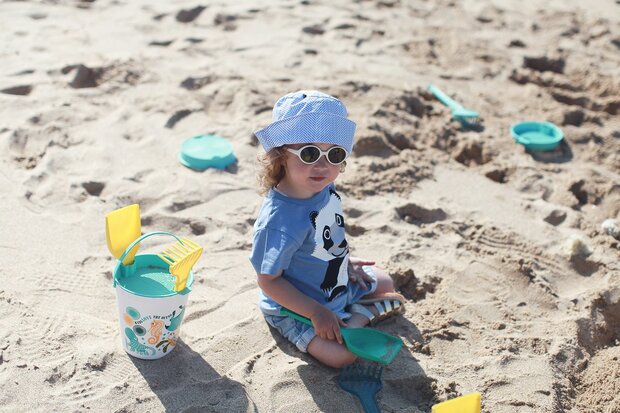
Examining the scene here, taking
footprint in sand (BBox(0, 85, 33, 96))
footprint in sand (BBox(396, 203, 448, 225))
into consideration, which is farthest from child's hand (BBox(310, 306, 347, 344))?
footprint in sand (BBox(0, 85, 33, 96))

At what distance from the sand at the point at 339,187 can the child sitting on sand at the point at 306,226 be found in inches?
5.8

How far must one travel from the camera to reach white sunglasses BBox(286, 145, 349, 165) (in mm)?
2371

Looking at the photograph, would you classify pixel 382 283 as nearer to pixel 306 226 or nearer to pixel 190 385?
pixel 306 226

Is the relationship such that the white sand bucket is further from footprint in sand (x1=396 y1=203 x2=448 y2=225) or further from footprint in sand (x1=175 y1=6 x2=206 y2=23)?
footprint in sand (x1=175 y1=6 x2=206 y2=23)

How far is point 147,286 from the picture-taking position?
2.37m

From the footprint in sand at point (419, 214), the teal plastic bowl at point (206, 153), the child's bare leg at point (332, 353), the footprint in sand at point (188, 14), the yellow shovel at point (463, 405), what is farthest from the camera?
the footprint in sand at point (188, 14)

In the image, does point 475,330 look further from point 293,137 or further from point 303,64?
point 303,64

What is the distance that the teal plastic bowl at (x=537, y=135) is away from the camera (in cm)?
399

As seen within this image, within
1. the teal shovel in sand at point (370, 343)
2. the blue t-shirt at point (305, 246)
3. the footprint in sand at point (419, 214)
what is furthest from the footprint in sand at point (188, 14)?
the teal shovel in sand at point (370, 343)

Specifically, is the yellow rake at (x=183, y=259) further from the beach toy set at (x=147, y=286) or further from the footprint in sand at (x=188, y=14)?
the footprint in sand at (x=188, y=14)

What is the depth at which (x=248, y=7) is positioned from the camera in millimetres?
5500

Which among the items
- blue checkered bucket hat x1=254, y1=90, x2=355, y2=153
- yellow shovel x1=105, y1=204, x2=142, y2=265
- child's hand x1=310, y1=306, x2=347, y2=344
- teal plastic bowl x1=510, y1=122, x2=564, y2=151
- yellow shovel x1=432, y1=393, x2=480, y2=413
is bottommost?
teal plastic bowl x1=510, y1=122, x2=564, y2=151

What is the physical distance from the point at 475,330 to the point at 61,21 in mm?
3668

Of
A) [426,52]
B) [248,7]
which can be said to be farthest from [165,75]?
[426,52]
